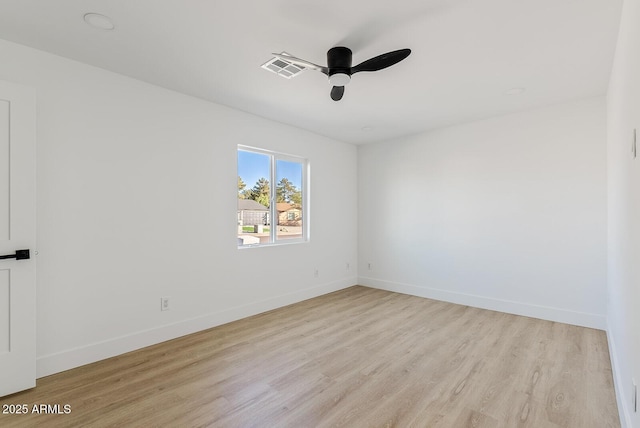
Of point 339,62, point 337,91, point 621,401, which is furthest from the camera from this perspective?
point 337,91

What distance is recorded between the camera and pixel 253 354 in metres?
2.74

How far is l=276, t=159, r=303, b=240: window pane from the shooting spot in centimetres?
437

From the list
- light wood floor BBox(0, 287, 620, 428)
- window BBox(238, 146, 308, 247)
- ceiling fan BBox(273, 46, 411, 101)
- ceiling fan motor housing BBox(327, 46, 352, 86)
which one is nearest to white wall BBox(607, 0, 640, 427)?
light wood floor BBox(0, 287, 620, 428)

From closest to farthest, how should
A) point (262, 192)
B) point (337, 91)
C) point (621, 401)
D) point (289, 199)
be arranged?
point (621, 401)
point (337, 91)
point (262, 192)
point (289, 199)

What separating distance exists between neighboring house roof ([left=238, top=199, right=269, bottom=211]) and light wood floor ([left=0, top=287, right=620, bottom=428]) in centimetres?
143

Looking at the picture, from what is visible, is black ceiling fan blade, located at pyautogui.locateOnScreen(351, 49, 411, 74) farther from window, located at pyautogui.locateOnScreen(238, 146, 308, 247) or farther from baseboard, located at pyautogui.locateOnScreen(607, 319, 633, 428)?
baseboard, located at pyautogui.locateOnScreen(607, 319, 633, 428)

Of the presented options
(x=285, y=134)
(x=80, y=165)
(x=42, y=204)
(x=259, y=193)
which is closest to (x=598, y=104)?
(x=285, y=134)

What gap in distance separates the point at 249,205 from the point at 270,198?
35 centimetres

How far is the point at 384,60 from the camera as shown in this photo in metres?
2.15

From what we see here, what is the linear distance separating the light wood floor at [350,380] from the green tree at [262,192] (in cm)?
159

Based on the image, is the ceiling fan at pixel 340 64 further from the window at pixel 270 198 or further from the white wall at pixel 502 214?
the white wall at pixel 502 214

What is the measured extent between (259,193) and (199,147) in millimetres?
1018

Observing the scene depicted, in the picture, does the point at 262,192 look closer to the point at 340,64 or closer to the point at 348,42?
the point at 340,64

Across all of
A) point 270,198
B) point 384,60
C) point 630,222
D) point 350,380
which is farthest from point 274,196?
point 630,222
